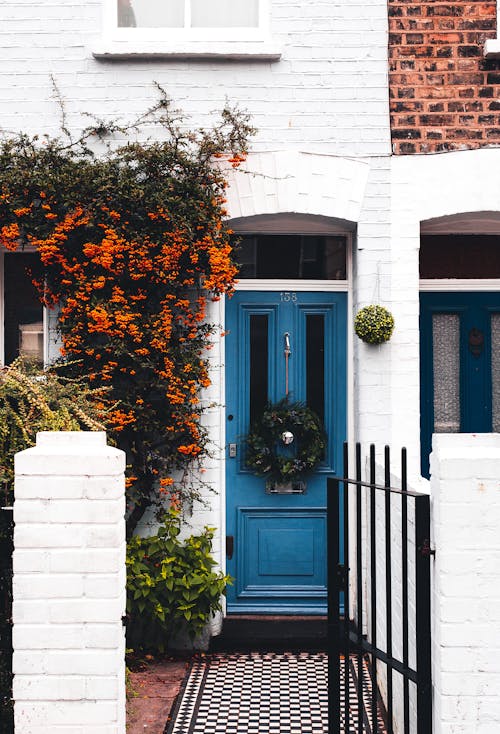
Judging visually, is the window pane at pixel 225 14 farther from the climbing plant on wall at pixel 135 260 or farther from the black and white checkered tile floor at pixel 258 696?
the black and white checkered tile floor at pixel 258 696

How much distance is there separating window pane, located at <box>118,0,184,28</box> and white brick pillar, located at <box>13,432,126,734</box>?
421 centimetres

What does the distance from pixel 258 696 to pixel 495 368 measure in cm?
299

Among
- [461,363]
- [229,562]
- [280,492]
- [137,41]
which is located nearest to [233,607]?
[229,562]

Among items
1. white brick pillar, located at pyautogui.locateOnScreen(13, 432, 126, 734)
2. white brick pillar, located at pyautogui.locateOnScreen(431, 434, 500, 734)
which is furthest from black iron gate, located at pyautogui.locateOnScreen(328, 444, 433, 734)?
white brick pillar, located at pyautogui.locateOnScreen(13, 432, 126, 734)

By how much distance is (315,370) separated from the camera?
6.95 m

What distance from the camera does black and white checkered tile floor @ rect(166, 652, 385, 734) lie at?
522cm

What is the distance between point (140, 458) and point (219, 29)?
3071mm

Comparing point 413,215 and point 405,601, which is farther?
point 413,215

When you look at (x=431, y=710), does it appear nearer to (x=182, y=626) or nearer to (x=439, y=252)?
(x=182, y=626)

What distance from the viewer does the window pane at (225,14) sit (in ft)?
22.2

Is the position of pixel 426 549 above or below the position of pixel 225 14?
below

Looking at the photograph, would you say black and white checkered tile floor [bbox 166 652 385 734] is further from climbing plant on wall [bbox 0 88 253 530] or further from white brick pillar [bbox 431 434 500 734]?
white brick pillar [bbox 431 434 500 734]

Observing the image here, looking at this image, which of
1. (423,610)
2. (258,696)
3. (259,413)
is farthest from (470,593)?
(259,413)

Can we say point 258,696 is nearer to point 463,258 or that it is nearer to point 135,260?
point 135,260
